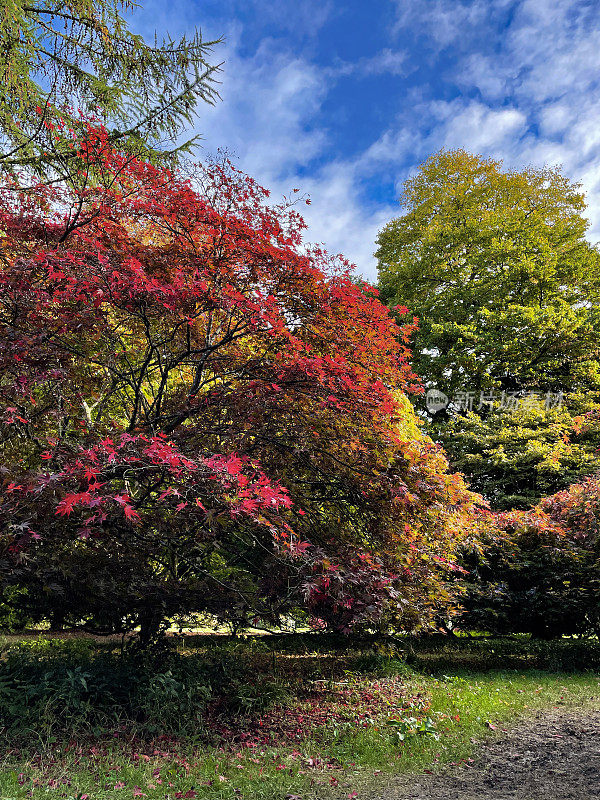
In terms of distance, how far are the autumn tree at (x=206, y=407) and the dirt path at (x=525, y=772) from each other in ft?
4.38

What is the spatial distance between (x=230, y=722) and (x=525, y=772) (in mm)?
2622

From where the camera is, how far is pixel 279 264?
193 inches

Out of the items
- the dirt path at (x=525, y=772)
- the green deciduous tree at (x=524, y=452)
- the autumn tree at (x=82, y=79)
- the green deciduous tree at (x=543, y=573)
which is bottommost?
the dirt path at (x=525, y=772)

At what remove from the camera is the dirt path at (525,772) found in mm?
3725

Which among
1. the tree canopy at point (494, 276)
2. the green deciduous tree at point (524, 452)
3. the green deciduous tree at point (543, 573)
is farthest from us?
the tree canopy at point (494, 276)

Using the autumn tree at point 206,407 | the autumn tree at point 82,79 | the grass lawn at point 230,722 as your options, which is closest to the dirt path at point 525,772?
the grass lawn at point 230,722

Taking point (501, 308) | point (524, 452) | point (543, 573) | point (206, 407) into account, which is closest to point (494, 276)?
point (501, 308)

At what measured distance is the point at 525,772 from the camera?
4141 millimetres

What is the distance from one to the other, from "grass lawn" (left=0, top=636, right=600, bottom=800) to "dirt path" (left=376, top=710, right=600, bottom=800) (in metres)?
0.21

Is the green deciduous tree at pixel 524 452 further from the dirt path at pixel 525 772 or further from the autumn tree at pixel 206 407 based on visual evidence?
the dirt path at pixel 525 772

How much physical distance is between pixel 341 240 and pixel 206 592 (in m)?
4.27

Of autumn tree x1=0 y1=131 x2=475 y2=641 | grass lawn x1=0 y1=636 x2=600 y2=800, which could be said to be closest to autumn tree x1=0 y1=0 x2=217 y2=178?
autumn tree x1=0 y1=131 x2=475 y2=641

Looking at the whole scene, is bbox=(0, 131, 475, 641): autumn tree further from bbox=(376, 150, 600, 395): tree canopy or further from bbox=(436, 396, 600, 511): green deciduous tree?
bbox=(376, 150, 600, 395): tree canopy

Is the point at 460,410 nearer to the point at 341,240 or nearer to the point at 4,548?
the point at 341,240
